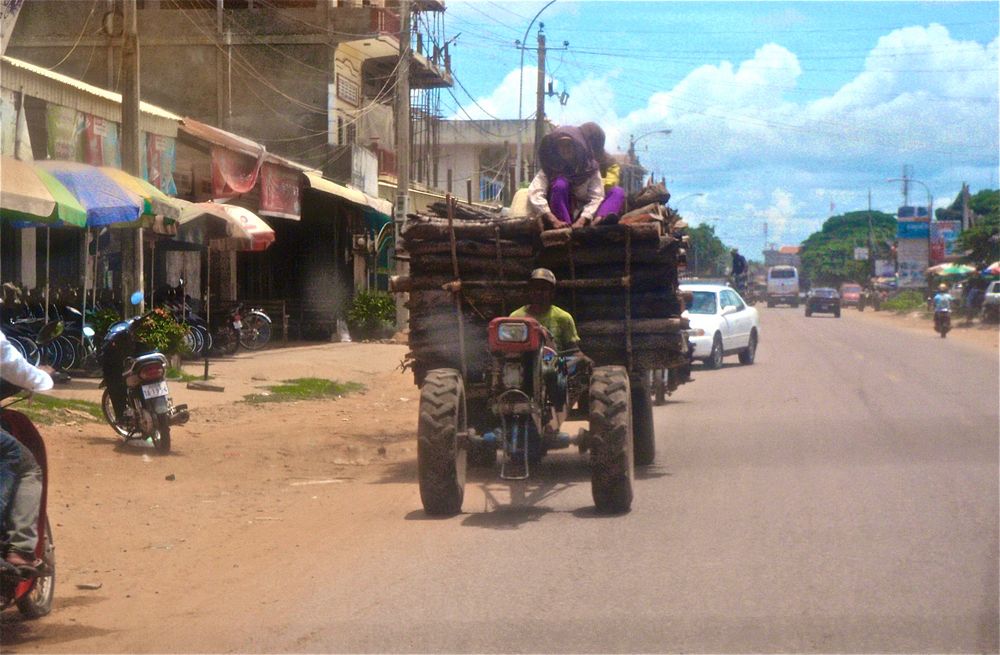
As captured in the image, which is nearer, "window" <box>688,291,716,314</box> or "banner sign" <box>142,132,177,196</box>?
"banner sign" <box>142,132,177,196</box>

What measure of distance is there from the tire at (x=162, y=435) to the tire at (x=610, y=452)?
196 inches

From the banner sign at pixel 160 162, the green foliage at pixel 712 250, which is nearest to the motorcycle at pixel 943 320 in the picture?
the banner sign at pixel 160 162

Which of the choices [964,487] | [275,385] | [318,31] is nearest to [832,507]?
[964,487]

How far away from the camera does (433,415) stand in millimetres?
8539

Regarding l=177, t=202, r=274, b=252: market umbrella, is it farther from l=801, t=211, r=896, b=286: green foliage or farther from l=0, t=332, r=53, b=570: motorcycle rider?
l=801, t=211, r=896, b=286: green foliage

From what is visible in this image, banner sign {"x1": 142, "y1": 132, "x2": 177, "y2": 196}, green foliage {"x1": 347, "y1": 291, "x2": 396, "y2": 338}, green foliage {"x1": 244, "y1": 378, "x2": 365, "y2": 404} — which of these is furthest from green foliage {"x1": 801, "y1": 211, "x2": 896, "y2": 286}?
green foliage {"x1": 244, "y1": 378, "x2": 365, "y2": 404}

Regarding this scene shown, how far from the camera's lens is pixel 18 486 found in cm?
580

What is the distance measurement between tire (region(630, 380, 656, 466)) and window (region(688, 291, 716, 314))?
12.5 m

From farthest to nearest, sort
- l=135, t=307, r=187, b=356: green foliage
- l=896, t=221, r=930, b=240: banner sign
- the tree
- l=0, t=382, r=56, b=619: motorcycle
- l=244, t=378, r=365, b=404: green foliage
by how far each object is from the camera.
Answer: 1. l=896, t=221, r=930, b=240: banner sign
2. the tree
3. l=135, t=307, r=187, b=356: green foliage
4. l=244, t=378, r=365, b=404: green foliage
5. l=0, t=382, r=56, b=619: motorcycle

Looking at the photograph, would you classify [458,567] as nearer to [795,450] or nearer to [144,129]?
[795,450]

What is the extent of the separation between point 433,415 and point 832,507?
2.92m

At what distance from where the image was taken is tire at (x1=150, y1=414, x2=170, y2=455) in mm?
11812

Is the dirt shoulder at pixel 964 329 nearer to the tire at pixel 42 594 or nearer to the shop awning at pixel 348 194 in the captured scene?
the shop awning at pixel 348 194

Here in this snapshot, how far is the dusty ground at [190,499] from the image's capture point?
20.9ft
